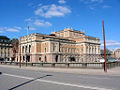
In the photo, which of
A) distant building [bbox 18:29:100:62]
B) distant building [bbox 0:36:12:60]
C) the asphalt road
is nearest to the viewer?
the asphalt road

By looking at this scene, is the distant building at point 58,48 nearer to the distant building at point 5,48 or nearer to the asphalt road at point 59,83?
the distant building at point 5,48

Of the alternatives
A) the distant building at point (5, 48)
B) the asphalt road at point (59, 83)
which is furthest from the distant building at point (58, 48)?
the asphalt road at point (59, 83)

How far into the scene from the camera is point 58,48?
6662 centimetres

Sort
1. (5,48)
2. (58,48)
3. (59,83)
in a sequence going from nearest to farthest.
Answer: (59,83), (58,48), (5,48)

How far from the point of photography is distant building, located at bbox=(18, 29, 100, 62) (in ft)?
213

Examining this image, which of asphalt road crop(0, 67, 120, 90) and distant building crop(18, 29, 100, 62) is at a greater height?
distant building crop(18, 29, 100, 62)

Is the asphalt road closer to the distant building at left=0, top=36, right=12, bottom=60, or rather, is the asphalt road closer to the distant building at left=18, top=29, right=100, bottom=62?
the distant building at left=18, top=29, right=100, bottom=62

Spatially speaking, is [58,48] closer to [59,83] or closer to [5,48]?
[5,48]

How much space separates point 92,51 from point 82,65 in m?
58.5

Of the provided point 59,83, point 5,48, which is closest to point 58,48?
point 5,48

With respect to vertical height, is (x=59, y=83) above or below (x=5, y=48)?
below

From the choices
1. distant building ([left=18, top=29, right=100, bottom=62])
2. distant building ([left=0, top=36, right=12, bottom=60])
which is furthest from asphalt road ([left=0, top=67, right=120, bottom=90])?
distant building ([left=0, top=36, right=12, bottom=60])

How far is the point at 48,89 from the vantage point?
352 inches

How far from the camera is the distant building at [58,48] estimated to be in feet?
213
